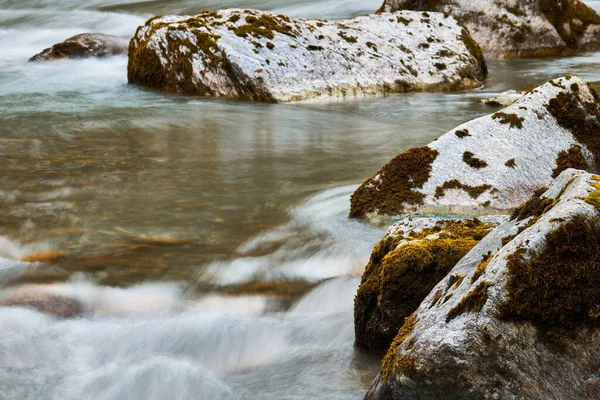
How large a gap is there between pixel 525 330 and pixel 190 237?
344 centimetres

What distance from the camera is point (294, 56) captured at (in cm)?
1137

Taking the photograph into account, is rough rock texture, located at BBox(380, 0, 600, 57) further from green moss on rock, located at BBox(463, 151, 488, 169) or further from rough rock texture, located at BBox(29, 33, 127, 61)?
green moss on rock, located at BBox(463, 151, 488, 169)

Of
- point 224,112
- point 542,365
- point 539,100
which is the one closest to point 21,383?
point 542,365

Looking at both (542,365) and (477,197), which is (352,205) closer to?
(477,197)

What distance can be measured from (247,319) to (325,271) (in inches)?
34.6

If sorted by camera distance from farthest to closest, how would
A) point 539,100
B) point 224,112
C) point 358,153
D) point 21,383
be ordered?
point 224,112, point 358,153, point 539,100, point 21,383

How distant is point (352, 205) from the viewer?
5.93 metres

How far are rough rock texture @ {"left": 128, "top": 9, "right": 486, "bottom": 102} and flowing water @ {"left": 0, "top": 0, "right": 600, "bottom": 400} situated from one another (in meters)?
0.41

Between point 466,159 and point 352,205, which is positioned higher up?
point 466,159

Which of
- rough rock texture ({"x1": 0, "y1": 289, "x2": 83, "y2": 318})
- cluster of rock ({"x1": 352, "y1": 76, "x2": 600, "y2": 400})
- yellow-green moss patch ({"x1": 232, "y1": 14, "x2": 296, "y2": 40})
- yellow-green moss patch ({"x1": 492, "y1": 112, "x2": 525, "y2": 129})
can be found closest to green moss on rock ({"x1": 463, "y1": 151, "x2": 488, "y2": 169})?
yellow-green moss patch ({"x1": 492, "y1": 112, "x2": 525, "y2": 129})

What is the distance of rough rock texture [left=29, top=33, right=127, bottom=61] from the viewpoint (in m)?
15.7

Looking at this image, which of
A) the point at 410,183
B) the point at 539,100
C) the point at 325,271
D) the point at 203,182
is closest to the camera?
the point at 325,271

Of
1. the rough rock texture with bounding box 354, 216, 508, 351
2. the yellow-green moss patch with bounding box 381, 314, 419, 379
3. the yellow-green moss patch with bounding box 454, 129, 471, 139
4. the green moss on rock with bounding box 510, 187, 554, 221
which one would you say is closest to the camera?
the yellow-green moss patch with bounding box 381, 314, 419, 379

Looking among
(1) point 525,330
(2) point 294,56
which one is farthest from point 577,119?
(2) point 294,56
